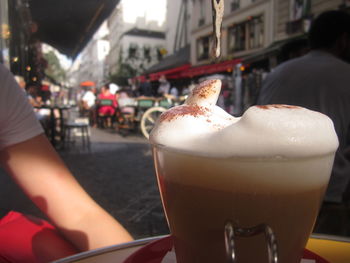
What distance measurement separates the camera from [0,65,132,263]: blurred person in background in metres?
0.93

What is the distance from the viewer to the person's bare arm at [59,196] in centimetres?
95

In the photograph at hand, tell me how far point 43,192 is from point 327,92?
1.42 metres

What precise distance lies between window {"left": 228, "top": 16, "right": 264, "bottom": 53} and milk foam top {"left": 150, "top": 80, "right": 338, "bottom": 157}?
12930 millimetres

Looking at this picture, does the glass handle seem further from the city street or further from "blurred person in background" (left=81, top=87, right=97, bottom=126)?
"blurred person in background" (left=81, top=87, right=97, bottom=126)

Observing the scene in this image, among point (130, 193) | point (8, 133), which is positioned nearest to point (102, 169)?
point (130, 193)

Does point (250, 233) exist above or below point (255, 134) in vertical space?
below

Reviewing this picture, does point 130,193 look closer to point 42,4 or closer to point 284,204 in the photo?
point 284,204

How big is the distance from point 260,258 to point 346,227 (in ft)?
4.59

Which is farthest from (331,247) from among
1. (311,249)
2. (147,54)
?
(147,54)

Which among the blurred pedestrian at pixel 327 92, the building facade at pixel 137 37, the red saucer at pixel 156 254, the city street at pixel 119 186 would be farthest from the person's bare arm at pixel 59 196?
the building facade at pixel 137 37

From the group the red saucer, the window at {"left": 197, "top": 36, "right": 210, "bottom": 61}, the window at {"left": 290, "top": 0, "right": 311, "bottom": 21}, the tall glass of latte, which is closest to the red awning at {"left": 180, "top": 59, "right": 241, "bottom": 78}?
the window at {"left": 290, "top": 0, "right": 311, "bottom": 21}

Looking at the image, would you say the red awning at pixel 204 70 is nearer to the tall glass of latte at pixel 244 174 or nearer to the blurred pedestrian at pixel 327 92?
the blurred pedestrian at pixel 327 92

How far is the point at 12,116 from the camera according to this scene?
39.6 inches

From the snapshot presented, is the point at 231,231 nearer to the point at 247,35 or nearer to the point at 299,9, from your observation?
the point at 299,9
